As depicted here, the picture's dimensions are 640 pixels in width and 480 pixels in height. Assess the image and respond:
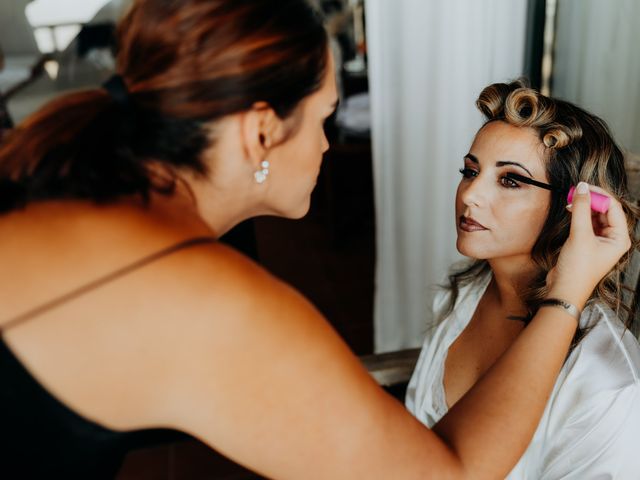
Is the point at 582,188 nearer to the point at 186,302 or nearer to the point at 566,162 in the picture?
the point at 566,162

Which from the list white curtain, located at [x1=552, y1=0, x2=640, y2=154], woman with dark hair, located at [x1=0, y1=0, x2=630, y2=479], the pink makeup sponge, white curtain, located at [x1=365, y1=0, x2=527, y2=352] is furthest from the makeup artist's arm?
white curtain, located at [x1=365, y1=0, x2=527, y2=352]

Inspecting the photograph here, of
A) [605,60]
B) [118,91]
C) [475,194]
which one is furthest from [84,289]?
[605,60]

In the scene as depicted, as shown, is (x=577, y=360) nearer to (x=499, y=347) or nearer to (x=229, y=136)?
(x=499, y=347)

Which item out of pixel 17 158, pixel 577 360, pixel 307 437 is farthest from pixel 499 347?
pixel 17 158

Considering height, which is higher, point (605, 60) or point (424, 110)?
point (605, 60)

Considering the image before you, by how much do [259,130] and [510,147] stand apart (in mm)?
694

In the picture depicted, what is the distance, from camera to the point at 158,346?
70cm

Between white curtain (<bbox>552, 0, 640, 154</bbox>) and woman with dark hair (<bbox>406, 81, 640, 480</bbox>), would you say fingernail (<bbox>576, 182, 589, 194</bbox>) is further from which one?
white curtain (<bbox>552, 0, 640, 154</bbox>)

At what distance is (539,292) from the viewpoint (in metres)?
1.30

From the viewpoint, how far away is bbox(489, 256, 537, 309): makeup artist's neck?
139 cm

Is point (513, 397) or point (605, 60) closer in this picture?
point (513, 397)

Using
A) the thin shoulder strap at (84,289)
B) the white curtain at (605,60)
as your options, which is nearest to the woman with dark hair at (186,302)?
the thin shoulder strap at (84,289)

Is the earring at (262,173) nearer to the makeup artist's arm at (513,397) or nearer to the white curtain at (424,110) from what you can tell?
the makeup artist's arm at (513,397)

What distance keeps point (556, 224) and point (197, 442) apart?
1.62 metres
